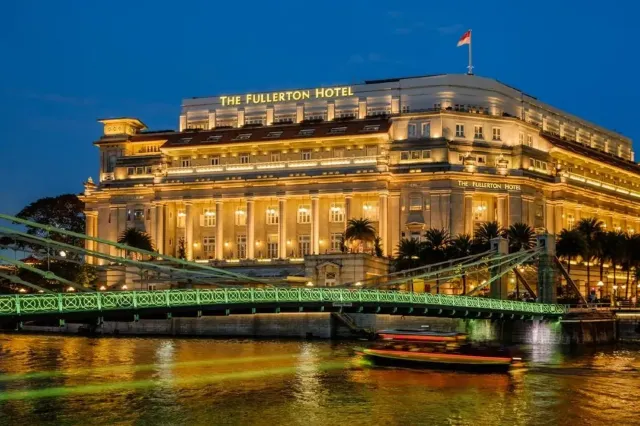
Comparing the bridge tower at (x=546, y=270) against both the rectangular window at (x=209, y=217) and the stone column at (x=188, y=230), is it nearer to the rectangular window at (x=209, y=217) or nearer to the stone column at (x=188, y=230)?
the rectangular window at (x=209, y=217)

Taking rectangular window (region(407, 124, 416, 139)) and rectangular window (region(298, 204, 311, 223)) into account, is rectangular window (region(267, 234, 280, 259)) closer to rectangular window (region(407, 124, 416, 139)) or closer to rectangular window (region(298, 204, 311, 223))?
rectangular window (region(298, 204, 311, 223))

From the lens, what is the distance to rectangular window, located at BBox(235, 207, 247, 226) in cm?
17612

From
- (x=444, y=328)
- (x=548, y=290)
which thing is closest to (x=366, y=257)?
(x=444, y=328)

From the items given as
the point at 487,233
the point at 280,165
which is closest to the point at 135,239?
the point at 280,165

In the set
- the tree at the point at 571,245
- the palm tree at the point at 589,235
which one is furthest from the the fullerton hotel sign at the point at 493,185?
the tree at the point at 571,245

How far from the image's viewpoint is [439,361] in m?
83.6

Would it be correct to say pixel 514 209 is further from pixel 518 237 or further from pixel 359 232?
pixel 359 232

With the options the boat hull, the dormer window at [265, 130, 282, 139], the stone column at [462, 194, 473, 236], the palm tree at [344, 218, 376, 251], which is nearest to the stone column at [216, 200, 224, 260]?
the dormer window at [265, 130, 282, 139]

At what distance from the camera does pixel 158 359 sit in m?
92.3

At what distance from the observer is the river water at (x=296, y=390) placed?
5984 centimetres

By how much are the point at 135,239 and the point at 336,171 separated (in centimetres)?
3645

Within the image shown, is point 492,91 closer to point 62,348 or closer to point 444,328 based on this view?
point 444,328

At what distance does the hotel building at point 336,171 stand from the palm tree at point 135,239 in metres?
5.89

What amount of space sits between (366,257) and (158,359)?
5626 centimetres
